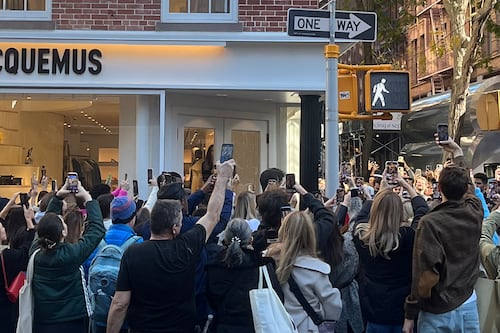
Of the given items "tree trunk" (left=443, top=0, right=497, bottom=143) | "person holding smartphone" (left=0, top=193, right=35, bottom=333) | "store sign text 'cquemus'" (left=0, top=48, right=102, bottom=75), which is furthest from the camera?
"tree trunk" (left=443, top=0, right=497, bottom=143)

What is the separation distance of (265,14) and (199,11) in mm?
1135

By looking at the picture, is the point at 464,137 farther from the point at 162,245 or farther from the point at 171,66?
the point at 162,245

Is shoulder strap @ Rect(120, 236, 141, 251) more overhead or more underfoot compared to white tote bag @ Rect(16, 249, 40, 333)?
more overhead

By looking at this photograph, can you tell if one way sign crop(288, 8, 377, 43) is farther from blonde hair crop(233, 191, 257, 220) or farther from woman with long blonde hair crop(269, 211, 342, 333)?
woman with long blonde hair crop(269, 211, 342, 333)

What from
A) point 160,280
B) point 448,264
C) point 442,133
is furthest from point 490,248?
point 160,280

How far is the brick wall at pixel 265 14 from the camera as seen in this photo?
10641mm

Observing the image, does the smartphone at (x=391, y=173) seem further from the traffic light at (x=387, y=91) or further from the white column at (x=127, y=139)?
the white column at (x=127, y=139)

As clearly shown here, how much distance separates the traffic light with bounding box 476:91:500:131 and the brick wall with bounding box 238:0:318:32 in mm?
3269

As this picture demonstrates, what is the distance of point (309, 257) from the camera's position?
4449 millimetres

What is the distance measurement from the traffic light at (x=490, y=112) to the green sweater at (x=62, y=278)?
6.63 m

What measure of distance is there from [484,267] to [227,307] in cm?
222

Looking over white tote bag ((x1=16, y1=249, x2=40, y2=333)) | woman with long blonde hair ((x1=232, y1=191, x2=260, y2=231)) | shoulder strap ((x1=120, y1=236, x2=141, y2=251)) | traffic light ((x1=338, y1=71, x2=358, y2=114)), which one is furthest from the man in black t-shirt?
traffic light ((x1=338, y1=71, x2=358, y2=114))

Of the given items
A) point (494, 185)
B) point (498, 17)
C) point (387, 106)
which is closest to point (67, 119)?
point (387, 106)

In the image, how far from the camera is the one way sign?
673cm
